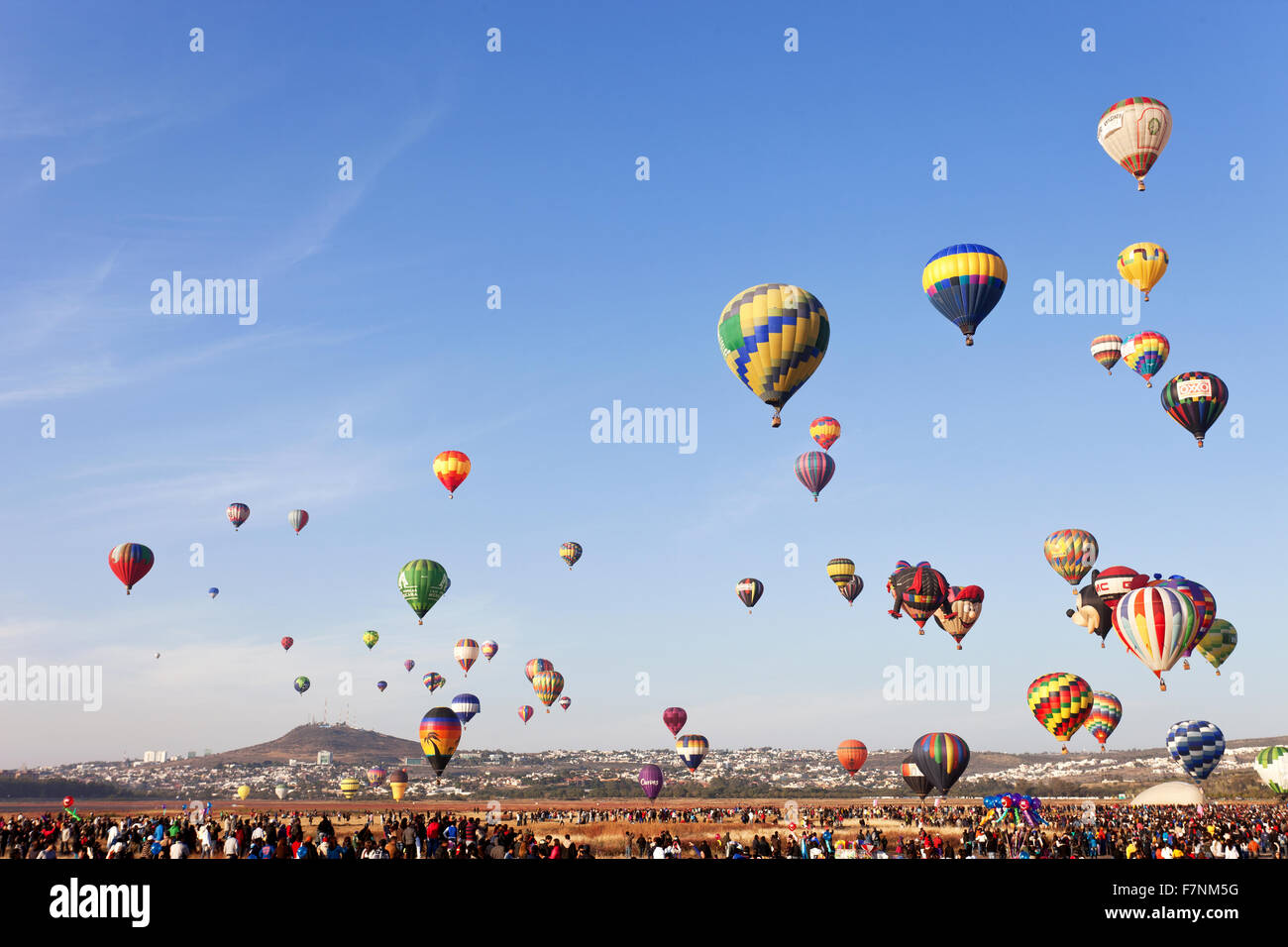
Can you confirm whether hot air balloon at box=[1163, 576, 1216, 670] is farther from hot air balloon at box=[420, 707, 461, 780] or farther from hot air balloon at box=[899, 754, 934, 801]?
hot air balloon at box=[420, 707, 461, 780]

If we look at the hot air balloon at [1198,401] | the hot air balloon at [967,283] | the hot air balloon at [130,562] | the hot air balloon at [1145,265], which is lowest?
the hot air balloon at [130,562]

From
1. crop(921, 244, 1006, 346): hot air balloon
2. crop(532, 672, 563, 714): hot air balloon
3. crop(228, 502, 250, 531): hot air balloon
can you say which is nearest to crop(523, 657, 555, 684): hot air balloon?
crop(532, 672, 563, 714): hot air balloon

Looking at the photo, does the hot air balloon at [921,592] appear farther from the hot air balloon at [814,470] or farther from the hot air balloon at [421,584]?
the hot air balloon at [421,584]

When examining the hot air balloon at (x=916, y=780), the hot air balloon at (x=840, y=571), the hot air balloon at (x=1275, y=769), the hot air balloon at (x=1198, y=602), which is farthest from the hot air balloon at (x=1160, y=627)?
the hot air balloon at (x=840, y=571)
